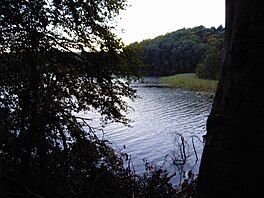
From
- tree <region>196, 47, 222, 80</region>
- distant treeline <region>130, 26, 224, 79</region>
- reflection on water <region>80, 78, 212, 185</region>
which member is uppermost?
distant treeline <region>130, 26, 224, 79</region>

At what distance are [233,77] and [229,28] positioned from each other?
24 cm

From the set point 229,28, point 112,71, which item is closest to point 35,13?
point 112,71

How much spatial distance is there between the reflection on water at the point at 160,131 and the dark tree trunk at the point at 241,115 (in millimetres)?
11587

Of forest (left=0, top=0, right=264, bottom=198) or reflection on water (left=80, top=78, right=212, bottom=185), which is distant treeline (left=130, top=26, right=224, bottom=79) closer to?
reflection on water (left=80, top=78, right=212, bottom=185)

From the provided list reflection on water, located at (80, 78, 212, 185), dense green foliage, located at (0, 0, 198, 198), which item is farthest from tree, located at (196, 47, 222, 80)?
dense green foliage, located at (0, 0, 198, 198)

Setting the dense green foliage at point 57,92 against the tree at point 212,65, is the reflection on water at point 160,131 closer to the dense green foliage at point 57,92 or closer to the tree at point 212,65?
the dense green foliage at point 57,92

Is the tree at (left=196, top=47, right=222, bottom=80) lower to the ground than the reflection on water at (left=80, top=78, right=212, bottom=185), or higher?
higher

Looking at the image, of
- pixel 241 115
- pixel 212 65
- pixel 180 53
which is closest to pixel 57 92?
pixel 241 115

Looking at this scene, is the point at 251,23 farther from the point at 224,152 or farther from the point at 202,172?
Answer: the point at 202,172

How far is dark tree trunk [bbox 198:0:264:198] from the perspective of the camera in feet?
4.10

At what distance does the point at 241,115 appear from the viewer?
1.28 m

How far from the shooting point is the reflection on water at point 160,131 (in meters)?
19.6

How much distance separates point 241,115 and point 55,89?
554 cm

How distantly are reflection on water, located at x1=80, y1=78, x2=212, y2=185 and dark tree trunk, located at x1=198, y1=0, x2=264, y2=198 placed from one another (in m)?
11.6
